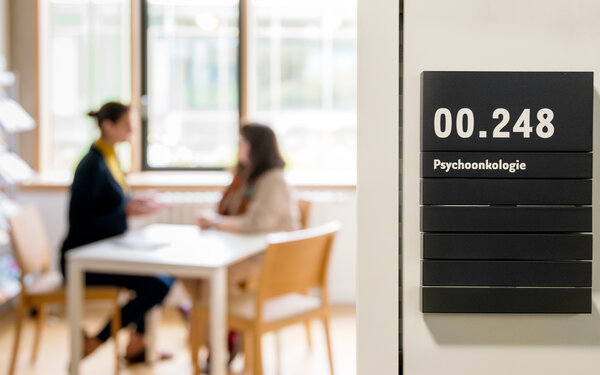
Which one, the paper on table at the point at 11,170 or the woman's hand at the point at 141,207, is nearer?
the woman's hand at the point at 141,207

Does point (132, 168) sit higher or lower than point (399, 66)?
lower

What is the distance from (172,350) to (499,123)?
3394mm

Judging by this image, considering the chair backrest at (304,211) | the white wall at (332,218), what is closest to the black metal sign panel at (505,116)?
the chair backrest at (304,211)

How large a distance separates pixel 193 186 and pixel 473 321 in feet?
13.2

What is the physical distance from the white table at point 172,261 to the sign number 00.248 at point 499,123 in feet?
6.80

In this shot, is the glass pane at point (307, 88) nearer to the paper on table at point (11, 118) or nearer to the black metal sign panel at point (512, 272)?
the paper on table at point (11, 118)

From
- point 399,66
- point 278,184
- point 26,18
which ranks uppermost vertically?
point 26,18

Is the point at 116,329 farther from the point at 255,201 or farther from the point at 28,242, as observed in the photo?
the point at 255,201

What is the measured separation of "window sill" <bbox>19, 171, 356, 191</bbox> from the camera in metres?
4.65

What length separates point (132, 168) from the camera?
4.96 m

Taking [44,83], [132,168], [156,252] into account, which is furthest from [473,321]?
[44,83]

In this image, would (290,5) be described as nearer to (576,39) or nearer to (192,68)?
(192,68)

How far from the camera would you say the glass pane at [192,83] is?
497cm

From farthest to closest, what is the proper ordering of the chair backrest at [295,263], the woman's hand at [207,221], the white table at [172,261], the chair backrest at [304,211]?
the chair backrest at [304,211], the woman's hand at [207,221], the white table at [172,261], the chair backrest at [295,263]
